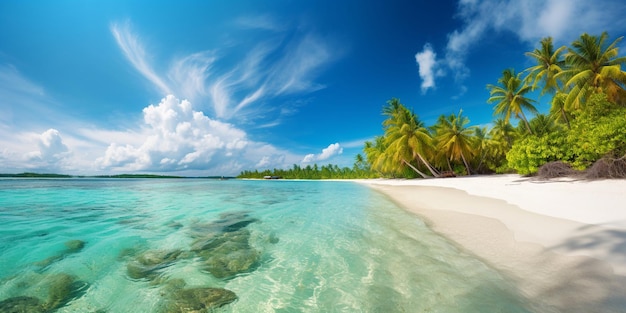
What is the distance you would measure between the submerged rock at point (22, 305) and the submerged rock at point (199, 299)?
1149 millimetres

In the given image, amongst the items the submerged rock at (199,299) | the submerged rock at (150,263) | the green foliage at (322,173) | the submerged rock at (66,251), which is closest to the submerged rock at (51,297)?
the submerged rock at (150,263)

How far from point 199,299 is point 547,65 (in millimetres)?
27718

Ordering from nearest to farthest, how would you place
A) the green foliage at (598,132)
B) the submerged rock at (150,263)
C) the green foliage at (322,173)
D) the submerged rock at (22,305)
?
the submerged rock at (22,305) → the submerged rock at (150,263) → the green foliage at (598,132) → the green foliage at (322,173)

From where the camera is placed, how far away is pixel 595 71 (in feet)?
49.0

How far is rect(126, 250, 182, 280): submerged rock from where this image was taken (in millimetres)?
3170

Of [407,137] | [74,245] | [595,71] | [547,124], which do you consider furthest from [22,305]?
[547,124]

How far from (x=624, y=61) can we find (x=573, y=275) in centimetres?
2029

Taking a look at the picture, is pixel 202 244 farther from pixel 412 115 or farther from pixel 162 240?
pixel 412 115

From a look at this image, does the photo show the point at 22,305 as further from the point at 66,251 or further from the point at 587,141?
the point at 587,141

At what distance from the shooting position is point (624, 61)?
45.9 feet

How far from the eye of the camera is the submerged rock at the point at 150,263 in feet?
10.4

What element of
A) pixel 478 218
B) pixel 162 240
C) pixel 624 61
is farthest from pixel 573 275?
pixel 624 61

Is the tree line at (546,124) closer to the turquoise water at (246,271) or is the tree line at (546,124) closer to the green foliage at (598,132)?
the green foliage at (598,132)

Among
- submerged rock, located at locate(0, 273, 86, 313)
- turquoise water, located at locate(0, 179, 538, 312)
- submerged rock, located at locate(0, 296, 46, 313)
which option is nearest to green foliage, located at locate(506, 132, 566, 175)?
turquoise water, located at locate(0, 179, 538, 312)
